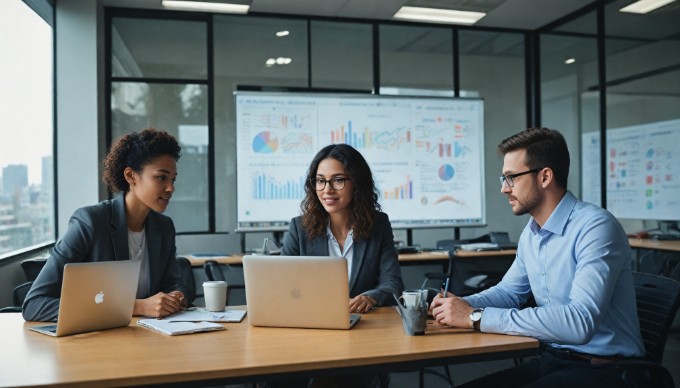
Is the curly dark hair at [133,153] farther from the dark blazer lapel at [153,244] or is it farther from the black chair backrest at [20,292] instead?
the black chair backrest at [20,292]

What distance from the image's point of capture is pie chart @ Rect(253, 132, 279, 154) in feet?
17.8

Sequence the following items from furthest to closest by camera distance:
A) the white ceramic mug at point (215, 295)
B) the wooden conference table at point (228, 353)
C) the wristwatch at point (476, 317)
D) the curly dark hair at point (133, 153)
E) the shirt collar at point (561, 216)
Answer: the curly dark hair at point (133, 153) → the white ceramic mug at point (215, 295) → the shirt collar at point (561, 216) → the wristwatch at point (476, 317) → the wooden conference table at point (228, 353)

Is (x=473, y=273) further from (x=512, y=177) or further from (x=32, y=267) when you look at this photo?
(x=32, y=267)

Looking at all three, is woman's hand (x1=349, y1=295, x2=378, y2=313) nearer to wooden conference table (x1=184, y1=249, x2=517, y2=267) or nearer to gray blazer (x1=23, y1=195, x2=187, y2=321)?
gray blazer (x1=23, y1=195, x2=187, y2=321)

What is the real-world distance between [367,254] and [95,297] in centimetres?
121

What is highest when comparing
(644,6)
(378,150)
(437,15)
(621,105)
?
(437,15)

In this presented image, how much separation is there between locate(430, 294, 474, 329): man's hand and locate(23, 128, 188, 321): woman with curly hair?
99 cm

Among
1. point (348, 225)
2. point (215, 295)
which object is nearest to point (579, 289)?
point (348, 225)

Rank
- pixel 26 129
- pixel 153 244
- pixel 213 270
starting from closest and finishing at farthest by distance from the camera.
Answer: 1. pixel 153 244
2. pixel 26 129
3. pixel 213 270

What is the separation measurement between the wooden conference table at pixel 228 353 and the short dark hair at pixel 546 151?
0.65 meters

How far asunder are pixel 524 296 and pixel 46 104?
14.0ft

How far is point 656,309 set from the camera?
2.03 metres

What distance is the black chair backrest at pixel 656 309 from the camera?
6.43 ft

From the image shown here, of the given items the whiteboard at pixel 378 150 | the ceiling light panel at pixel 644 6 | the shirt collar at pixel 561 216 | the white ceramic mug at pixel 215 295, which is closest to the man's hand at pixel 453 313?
the shirt collar at pixel 561 216
